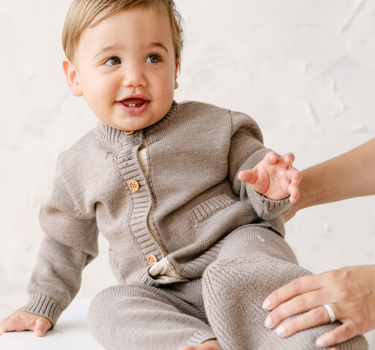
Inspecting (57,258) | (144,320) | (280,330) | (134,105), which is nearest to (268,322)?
(280,330)

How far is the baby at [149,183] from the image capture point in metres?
0.87

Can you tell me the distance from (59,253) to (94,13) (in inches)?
21.6

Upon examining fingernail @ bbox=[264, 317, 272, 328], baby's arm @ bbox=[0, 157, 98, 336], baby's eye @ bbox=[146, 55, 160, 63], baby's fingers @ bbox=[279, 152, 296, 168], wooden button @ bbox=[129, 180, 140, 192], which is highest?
baby's eye @ bbox=[146, 55, 160, 63]

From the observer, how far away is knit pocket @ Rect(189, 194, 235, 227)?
38.7 inches

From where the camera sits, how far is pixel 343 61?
1657 millimetres

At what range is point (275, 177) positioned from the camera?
866 millimetres

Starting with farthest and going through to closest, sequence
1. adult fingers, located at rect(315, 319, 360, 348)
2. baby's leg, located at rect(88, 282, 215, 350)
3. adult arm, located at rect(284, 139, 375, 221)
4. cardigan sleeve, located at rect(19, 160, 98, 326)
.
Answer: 1. adult arm, located at rect(284, 139, 375, 221)
2. cardigan sleeve, located at rect(19, 160, 98, 326)
3. baby's leg, located at rect(88, 282, 215, 350)
4. adult fingers, located at rect(315, 319, 360, 348)

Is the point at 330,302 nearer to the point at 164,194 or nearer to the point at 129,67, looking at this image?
the point at 164,194

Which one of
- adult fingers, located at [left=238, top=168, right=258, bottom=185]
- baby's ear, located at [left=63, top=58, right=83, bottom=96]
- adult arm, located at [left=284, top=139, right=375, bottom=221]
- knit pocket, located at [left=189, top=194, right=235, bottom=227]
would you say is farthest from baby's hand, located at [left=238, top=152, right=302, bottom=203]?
baby's ear, located at [left=63, top=58, right=83, bottom=96]

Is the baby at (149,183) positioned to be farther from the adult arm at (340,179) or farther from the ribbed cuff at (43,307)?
the adult arm at (340,179)

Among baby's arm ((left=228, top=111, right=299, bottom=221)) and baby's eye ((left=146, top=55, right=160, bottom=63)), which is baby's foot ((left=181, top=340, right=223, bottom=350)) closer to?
baby's arm ((left=228, top=111, right=299, bottom=221))

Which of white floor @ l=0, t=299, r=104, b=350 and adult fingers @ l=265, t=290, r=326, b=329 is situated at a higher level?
adult fingers @ l=265, t=290, r=326, b=329

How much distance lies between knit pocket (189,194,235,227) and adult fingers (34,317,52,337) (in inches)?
15.4

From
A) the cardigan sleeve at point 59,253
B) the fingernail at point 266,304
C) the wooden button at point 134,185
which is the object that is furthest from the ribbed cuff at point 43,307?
the fingernail at point 266,304
